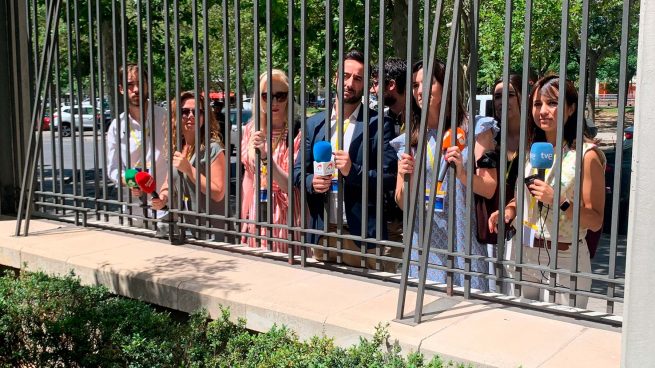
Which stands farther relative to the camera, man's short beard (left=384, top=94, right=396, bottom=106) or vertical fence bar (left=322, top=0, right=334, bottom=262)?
man's short beard (left=384, top=94, right=396, bottom=106)

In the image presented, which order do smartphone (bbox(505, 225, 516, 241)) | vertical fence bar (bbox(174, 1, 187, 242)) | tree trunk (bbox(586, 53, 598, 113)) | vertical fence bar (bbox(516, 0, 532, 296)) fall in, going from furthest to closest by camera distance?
tree trunk (bbox(586, 53, 598, 113)) → vertical fence bar (bbox(174, 1, 187, 242)) → smartphone (bbox(505, 225, 516, 241)) → vertical fence bar (bbox(516, 0, 532, 296))

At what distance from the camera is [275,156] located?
457 cm

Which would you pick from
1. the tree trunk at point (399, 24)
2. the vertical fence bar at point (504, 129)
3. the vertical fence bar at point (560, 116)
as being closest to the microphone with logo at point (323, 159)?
the vertical fence bar at point (504, 129)

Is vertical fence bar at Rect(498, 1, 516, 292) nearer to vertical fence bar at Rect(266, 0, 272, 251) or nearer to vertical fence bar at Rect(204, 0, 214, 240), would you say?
vertical fence bar at Rect(266, 0, 272, 251)

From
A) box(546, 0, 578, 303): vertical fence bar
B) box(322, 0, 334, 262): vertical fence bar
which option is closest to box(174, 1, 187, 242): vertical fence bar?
box(322, 0, 334, 262): vertical fence bar

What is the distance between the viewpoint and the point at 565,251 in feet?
12.5

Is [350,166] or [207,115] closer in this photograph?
[350,166]

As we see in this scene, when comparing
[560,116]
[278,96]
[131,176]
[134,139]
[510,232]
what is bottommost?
[510,232]

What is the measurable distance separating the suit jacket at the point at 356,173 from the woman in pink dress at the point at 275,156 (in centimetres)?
12

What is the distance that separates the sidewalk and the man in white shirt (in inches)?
20.7

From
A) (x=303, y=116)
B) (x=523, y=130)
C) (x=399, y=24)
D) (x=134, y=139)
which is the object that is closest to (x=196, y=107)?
(x=303, y=116)

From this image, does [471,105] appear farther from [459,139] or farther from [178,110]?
[178,110]

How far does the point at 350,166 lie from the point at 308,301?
0.87 m

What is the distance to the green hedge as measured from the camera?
9.68 feet
